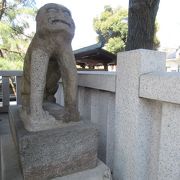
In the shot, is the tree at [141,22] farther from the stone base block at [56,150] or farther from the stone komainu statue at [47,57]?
the stone base block at [56,150]

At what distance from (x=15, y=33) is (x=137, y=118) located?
26.9ft

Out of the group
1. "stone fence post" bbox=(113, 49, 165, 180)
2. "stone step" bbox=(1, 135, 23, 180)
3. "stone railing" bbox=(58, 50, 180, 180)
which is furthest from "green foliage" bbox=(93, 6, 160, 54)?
"stone fence post" bbox=(113, 49, 165, 180)

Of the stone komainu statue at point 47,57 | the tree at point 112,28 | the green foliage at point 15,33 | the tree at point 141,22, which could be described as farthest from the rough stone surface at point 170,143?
the tree at point 112,28

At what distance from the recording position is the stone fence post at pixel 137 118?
47.2 inches

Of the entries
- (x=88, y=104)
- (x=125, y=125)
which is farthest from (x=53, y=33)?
(x=88, y=104)

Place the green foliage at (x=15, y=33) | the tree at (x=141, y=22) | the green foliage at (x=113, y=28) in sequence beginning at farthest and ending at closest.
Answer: the green foliage at (x=113, y=28), the green foliage at (x=15, y=33), the tree at (x=141, y=22)

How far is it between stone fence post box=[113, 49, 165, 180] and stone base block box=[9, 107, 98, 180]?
0.76ft

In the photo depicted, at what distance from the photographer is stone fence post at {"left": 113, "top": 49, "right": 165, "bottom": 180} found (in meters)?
1.20

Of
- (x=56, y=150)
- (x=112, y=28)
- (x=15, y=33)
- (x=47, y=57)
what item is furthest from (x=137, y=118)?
(x=112, y=28)

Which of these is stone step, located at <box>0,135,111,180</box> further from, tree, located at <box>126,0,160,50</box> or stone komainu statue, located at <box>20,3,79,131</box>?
tree, located at <box>126,0,160,50</box>

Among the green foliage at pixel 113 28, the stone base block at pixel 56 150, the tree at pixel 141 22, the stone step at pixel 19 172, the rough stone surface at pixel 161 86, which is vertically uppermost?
the green foliage at pixel 113 28

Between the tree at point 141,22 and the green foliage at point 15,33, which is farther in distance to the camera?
the green foliage at point 15,33

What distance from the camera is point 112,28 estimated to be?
59.2ft

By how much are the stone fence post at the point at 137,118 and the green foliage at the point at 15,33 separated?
23.9 feet
